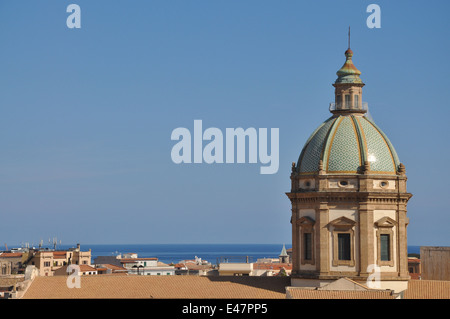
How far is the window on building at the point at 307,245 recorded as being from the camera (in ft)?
173

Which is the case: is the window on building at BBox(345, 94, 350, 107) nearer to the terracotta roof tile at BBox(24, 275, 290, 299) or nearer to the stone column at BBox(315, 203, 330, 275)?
the stone column at BBox(315, 203, 330, 275)

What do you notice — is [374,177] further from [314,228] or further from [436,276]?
[436,276]

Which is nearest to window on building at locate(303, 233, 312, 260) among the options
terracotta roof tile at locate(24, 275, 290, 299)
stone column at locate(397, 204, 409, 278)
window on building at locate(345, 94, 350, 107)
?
terracotta roof tile at locate(24, 275, 290, 299)

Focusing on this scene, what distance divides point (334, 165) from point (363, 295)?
10083 millimetres

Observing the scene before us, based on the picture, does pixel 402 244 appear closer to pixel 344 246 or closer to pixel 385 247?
pixel 385 247

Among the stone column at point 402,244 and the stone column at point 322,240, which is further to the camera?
the stone column at point 402,244

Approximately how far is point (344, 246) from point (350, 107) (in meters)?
8.06

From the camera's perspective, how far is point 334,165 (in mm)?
52562

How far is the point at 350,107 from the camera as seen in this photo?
178 feet

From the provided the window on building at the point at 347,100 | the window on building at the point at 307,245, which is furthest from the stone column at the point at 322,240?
the window on building at the point at 347,100

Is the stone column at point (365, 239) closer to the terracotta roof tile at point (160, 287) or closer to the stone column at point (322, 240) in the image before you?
the stone column at point (322, 240)

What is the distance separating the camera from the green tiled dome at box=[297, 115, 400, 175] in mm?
52406
